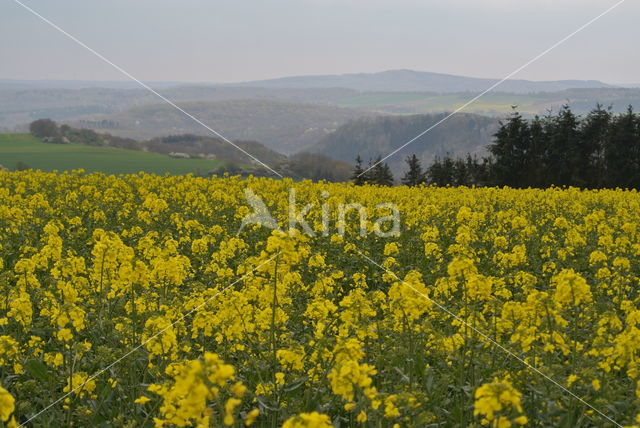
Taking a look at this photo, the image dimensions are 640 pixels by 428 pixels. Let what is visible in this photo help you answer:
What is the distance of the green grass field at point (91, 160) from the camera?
2866 centimetres

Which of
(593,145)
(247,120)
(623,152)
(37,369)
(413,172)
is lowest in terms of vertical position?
(413,172)

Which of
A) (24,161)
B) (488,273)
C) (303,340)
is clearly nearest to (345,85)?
(24,161)

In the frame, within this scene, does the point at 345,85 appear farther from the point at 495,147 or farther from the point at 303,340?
the point at 303,340

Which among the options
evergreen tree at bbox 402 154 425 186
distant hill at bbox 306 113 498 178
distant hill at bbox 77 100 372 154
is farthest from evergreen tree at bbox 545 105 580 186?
distant hill at bbox 77 100 372 154

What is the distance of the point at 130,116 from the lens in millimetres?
38719

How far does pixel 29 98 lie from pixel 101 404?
62.3 metres

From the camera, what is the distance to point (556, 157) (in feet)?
169

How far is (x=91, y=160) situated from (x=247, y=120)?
9932 millimetres

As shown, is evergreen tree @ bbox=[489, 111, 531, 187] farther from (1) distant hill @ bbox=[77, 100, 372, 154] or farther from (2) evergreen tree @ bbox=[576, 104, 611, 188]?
(1) distant hill @ bbox=[77, 100, 372, 154]

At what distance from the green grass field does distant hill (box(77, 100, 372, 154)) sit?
1.57m

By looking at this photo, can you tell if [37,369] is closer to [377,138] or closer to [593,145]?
[593,145]

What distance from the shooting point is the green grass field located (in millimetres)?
28656

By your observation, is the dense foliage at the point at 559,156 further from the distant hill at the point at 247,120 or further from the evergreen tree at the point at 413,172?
the distant hill at the point at 247,120

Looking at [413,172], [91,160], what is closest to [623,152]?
[413,172]
